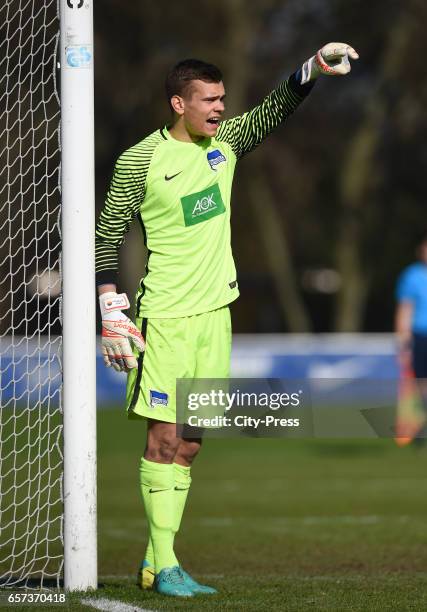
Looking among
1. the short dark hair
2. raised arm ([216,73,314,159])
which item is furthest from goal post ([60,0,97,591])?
raised arm ([216,73,314,159])

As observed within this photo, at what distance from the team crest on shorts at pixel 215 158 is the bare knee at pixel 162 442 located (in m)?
1.28

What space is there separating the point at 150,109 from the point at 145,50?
1.44 meters

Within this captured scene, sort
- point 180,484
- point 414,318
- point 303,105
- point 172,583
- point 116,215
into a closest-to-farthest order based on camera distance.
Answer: point 172,583 < point 116,215 < point 180,484 < point 414,318 < point 303,105

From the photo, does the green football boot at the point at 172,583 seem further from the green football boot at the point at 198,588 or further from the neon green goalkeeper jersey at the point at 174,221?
the neon green goalkeeper jersey at the point at 174,221

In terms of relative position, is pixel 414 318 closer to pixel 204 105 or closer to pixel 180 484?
pixel 180 484

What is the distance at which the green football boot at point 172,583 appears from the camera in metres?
5.89

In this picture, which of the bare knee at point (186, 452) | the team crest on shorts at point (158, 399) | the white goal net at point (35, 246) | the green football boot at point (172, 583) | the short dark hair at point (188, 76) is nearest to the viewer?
the green football boot at point (172, 583)

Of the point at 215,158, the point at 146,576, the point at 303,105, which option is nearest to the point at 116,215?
the point at 215,158

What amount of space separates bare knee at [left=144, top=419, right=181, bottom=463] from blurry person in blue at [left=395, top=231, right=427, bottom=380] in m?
7.47

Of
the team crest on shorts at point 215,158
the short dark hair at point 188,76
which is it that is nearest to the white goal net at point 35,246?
the short dark hair at point 188,76

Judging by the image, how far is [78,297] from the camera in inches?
237

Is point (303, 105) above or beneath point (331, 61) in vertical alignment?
above

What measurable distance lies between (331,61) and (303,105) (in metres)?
25.4

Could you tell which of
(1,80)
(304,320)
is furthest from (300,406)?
(304,320)
